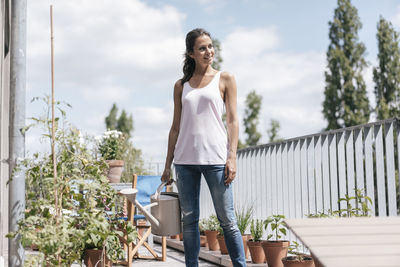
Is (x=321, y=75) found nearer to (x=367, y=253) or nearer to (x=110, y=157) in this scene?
(x=110, y=157)

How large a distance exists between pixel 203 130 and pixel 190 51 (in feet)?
1.64

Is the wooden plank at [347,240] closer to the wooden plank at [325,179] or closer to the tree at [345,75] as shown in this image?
the wooden plank at [325,179]

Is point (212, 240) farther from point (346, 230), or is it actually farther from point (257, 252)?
point (346, 230)

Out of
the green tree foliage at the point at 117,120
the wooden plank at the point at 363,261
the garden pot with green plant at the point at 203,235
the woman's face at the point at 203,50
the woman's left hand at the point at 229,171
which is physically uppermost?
the green tree foliage at the point at 117,120

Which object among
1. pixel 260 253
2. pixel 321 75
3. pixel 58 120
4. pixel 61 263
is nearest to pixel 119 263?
pixel 260 253

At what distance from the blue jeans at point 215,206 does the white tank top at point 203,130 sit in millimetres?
57

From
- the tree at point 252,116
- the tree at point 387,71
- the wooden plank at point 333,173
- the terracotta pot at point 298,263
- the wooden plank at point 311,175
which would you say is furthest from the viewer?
the tree at point 252,116

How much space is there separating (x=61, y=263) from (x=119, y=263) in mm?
1869

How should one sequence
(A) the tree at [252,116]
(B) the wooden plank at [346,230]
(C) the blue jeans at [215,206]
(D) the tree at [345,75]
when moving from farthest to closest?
(A) the tree at [252,116], (D) the tree at [345,75], (C) the blue jeans at [215,206], (B) the wooden plank at [346,230]

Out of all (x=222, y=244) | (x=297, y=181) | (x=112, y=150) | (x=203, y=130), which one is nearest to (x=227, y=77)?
(x=203, y=130)

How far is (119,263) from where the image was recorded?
4180 mm

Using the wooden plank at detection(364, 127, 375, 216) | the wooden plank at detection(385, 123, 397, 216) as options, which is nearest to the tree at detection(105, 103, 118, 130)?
the wooden plank at detection(364, 127, 375, 216)

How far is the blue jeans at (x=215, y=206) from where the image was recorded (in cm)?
267

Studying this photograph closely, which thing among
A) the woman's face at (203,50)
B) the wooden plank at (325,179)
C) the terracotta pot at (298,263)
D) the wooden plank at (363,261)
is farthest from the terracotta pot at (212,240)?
the wooden plank at (363,261)
